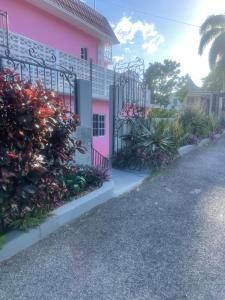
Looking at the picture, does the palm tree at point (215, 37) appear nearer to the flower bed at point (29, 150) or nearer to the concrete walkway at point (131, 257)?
the concrete walkway at point (131, 257)

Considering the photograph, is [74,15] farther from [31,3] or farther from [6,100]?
[6,100]

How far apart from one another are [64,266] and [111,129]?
16.1 feet

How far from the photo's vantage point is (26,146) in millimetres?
2855

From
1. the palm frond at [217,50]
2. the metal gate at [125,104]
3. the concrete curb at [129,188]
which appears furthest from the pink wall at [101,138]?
the palm frond at [217,50]

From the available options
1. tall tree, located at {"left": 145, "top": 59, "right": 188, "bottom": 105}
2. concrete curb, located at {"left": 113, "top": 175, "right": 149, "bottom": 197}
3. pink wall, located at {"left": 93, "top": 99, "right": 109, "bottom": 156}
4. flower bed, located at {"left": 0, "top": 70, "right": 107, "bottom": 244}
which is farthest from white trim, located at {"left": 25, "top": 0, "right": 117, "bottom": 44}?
tall tree, located at {"left": 145, "top": 59, "right": 188, "bottom": 105}

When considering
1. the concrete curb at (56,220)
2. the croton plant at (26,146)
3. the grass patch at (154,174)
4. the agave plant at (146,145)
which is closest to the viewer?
the croton plant at (26,146)

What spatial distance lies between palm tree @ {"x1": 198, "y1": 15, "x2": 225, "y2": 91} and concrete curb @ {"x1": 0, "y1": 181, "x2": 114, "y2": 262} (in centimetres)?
2101

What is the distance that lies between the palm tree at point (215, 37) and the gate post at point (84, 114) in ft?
65.9

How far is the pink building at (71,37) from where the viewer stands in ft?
29.3

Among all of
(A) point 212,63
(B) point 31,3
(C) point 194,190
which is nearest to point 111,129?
(C) point 194,190

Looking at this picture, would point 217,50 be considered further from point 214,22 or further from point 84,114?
point 84,114

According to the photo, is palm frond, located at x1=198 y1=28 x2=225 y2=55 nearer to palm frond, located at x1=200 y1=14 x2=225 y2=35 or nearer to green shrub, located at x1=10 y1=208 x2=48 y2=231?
palm frond, located at x1=200 y1=14 x2=225 y2=35

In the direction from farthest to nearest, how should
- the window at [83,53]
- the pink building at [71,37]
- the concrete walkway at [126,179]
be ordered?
1. the window at [83,53]
2. the pink building at [71,37]
3. the concrete walkway at [126,179]

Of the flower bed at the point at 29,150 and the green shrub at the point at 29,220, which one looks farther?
the green shrub at the point at 29,220
